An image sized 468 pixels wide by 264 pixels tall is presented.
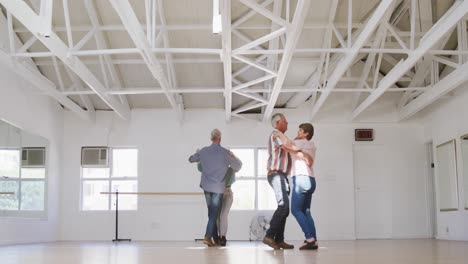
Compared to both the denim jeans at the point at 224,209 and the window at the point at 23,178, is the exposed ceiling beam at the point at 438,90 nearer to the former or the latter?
the denim jeans at the point at 224,209

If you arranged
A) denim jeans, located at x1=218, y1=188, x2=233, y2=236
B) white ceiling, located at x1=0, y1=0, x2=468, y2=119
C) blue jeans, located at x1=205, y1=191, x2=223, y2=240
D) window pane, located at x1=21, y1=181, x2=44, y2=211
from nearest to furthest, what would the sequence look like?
1. blue jeans, located at x1=205, y1=191, x2=223, y2=240
2. denim jeans, located at x1=218, y1=188, x2=233, y2=236
3. white ceiling, located at x1=0, y1=0, x2=468, y2=119
4. window pane, located at x1=21, y1=181, x2=44, y2=211

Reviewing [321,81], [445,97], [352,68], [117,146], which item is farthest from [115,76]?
[445,97]

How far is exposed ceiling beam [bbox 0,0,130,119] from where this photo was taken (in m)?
5.53

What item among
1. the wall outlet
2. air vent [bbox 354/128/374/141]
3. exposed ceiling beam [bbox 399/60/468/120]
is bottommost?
the wall outlet

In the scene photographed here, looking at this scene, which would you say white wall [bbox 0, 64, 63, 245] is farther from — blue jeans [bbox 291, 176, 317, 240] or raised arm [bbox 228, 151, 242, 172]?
blue jeans [bbox 291, 176, 317, 240]

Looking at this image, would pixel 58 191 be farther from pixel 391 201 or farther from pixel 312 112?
pixel 391 201

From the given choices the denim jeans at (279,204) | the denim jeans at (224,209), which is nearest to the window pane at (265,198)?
the denim jeans at (224,209)

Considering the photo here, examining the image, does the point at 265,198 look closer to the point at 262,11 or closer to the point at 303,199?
the point at 303,199

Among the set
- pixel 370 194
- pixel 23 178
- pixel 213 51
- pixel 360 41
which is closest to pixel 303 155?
pixel 360 41

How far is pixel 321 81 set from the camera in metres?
11.2

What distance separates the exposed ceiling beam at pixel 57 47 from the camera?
553 cm

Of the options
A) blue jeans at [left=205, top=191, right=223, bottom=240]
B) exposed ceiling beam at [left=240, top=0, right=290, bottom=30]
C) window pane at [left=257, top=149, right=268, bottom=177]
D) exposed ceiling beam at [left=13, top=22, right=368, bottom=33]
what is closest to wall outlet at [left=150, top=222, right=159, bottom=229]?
window pane at [left=257, top=149, right=268, bottom=177]

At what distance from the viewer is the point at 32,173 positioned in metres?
10.6

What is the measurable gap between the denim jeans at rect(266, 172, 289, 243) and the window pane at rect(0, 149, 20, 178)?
15.4 ft
